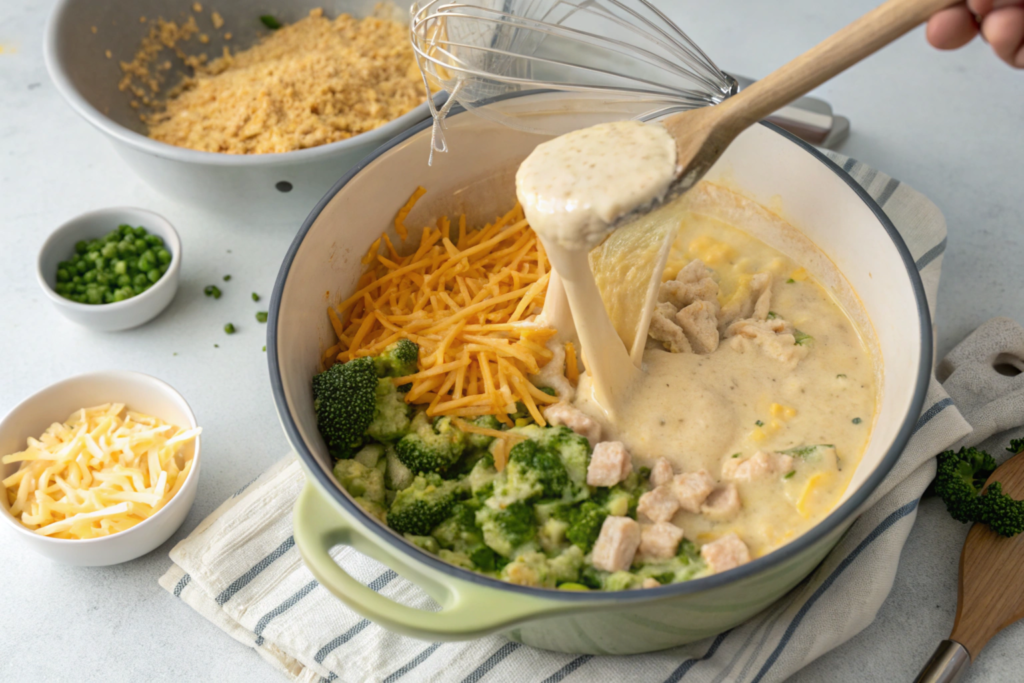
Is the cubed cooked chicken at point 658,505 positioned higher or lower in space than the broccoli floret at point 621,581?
higher

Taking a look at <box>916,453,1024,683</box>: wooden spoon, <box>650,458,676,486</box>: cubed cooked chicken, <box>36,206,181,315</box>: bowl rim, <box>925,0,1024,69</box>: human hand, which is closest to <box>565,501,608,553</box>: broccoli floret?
<box>650,458,676,486</box>: cubed cooked chicken

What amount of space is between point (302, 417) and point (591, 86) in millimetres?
1103

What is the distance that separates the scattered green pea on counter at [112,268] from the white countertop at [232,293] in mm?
160

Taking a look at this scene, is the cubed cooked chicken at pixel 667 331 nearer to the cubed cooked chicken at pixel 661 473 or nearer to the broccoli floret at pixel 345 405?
the cubed cooked chicken at pixel 661 473

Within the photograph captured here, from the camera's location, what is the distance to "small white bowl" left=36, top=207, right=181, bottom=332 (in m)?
2.63

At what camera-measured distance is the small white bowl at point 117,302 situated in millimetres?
2633

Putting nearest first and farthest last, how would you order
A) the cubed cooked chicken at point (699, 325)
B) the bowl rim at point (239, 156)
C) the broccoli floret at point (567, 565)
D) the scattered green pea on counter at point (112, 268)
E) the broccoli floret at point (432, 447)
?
the broccoli floret at point (567, 565) < the broccoli floret at point (432, 447) < the cubed cooked chicken at point (699, 325) < the bowl rim at point (239, 156) < the scattered green pea on counter at point (112, 268)

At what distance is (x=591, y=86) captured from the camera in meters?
2.19

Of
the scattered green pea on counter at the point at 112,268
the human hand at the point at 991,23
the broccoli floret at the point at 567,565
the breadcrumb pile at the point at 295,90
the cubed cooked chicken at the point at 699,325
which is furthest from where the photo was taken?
the breadcrumb pile at the point at 295,90

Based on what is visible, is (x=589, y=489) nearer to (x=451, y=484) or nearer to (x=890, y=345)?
(x=451, y=484)

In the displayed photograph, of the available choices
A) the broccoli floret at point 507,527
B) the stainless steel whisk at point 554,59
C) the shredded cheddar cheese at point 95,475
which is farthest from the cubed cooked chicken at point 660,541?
the shredded cheddar cheese at point 95,475

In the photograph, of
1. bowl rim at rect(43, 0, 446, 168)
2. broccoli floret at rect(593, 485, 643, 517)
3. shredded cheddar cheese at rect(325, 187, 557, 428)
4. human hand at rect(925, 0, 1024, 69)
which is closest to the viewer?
human hand at rect(925, 0, 1024, 69)

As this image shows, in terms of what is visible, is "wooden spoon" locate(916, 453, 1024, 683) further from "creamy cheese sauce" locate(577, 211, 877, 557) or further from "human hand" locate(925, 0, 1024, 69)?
"human hand" locate(925, 0, 1024, 69)

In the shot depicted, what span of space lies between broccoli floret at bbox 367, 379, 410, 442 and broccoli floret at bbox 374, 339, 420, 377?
0.12ft
